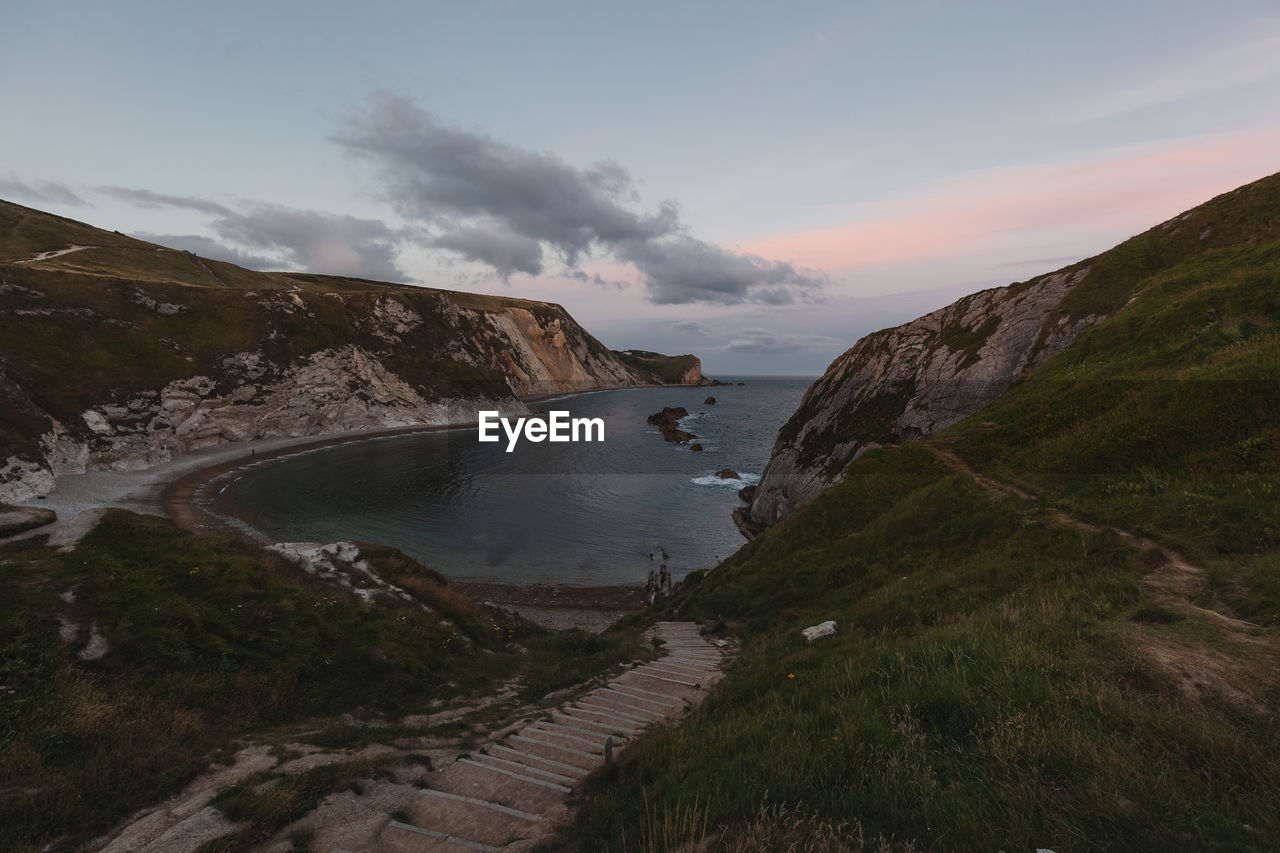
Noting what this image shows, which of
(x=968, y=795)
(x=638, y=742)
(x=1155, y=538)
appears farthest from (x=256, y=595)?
(x=1155, y=538)

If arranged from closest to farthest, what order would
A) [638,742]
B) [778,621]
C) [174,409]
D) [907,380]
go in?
[638,742]
[778,621]
[907,380]
[174,409]

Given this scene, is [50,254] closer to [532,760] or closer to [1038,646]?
[532,760]

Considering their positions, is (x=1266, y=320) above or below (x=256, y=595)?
above

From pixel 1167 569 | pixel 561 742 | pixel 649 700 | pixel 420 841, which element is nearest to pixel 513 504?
pixel 649 700

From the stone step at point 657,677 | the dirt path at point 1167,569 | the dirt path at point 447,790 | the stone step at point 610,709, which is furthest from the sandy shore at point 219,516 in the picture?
the dirt path at point 1167,569

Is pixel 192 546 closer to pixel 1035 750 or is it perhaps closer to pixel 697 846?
pixel 697 846
